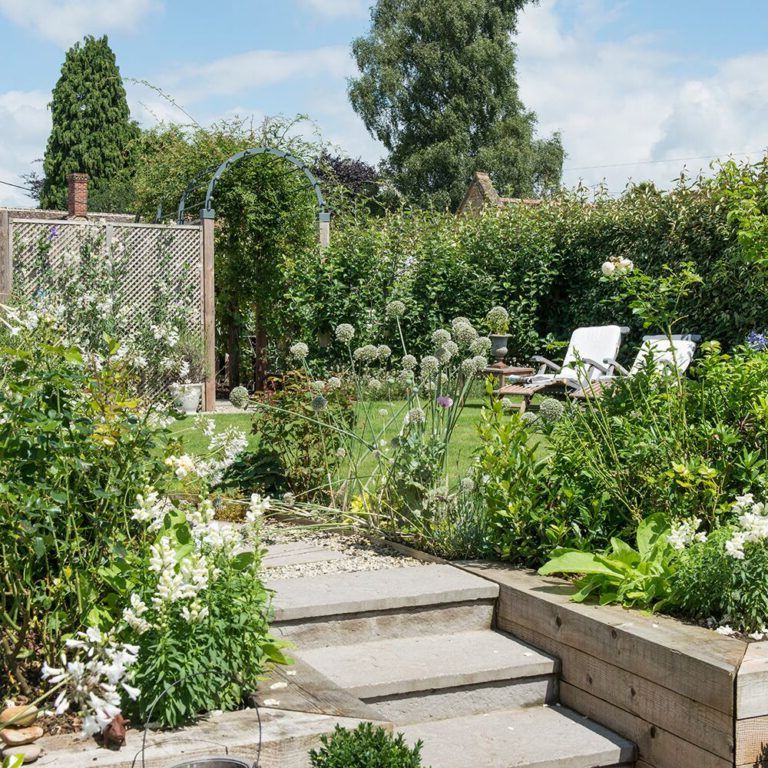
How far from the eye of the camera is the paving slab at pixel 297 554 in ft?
13.3

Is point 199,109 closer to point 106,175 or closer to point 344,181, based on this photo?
point 344,181

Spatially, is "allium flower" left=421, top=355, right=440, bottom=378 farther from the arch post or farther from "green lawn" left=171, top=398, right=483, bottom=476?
the arch post

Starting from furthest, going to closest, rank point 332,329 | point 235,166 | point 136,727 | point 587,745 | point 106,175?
point 106,175 < point 235,166 < point 332,329 < point 587,745 < point 136,727

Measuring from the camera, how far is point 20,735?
2230 millimetres

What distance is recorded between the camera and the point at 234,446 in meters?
4.07

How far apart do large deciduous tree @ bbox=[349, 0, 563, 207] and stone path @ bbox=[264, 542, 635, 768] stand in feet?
79.4

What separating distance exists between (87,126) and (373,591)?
32.4 m

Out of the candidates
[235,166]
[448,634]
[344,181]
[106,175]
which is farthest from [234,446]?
[106,175]

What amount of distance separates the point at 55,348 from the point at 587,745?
1.91 metres

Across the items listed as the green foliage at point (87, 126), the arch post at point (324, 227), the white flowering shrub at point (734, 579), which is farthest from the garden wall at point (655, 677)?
the green foliage at point (87, 126)

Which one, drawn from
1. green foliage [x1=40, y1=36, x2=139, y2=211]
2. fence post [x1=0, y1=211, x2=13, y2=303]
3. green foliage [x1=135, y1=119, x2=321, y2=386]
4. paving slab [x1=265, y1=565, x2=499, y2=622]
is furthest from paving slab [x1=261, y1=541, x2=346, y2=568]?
green foliage [x1=40, y1=36, x2=139, y2=211]

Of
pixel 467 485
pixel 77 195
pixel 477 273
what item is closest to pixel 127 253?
pixel 477 273

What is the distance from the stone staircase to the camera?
2904mm

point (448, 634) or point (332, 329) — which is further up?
point (332, 329)
